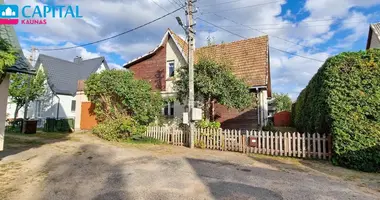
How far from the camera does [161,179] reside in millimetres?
5582

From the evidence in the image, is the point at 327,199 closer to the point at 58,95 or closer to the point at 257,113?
the point at 257,113

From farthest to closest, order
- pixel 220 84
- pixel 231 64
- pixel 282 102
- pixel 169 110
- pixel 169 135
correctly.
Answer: pixel 282 102, pixel 169 110, pixel 231 64, pixel 169 135, pixel 220 84

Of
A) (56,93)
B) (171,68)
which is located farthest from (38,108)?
(171,68)

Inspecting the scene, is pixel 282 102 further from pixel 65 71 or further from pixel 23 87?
pixel 23 87

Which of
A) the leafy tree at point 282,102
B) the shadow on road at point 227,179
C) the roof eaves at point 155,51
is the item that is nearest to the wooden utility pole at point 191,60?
the shadow on road at point 227,179

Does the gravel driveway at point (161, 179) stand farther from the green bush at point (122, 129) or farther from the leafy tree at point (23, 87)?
the leafy tree at point (23, 87)

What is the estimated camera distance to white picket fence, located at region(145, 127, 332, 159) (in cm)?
835

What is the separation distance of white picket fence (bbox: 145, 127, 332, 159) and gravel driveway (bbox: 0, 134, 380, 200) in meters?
0.95

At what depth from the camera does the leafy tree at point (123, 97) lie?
42.0ft

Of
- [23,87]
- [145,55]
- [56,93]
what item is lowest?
[56,93]

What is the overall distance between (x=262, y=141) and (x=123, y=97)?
7.99 meters

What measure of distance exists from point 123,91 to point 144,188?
28.5 feet

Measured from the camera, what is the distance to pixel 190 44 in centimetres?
1138

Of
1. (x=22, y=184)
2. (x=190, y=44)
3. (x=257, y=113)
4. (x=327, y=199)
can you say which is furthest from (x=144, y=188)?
(x=257, y=113)
